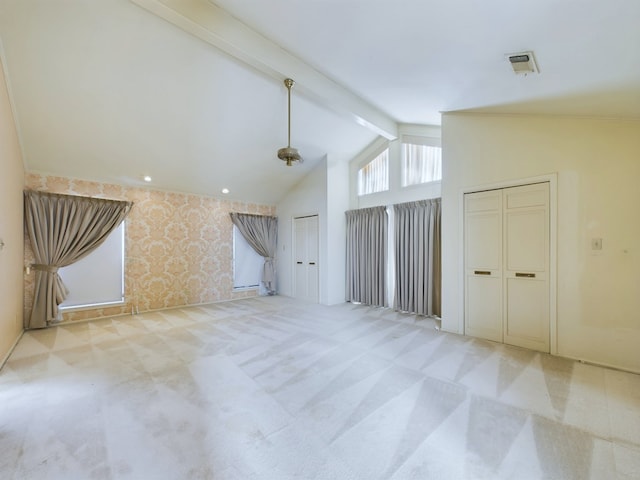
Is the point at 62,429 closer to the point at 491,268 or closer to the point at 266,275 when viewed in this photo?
the point at 491,268

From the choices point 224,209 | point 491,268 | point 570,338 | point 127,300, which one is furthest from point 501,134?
point 127,300

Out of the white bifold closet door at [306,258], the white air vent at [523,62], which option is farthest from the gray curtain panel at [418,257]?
the white air vent at [523,62]

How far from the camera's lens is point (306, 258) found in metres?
6.33

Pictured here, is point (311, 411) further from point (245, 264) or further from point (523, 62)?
point (245, 264)

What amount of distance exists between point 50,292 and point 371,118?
5.63 metres

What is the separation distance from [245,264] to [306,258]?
5.23ft

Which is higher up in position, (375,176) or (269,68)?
(269,68)

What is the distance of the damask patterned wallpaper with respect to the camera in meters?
4.67

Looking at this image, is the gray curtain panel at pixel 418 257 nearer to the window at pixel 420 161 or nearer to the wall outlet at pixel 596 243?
the window at pixel 420 161

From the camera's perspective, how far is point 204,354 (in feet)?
10.3

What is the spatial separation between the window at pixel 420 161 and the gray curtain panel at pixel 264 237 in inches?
138

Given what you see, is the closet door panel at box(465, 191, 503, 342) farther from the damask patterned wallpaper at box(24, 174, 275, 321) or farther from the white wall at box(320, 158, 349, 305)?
the damask patterned wallpaper at box(24, 174, 275, 321)

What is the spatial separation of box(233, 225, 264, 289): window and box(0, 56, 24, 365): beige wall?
3.50 meters

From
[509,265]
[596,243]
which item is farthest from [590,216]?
[509,265]
